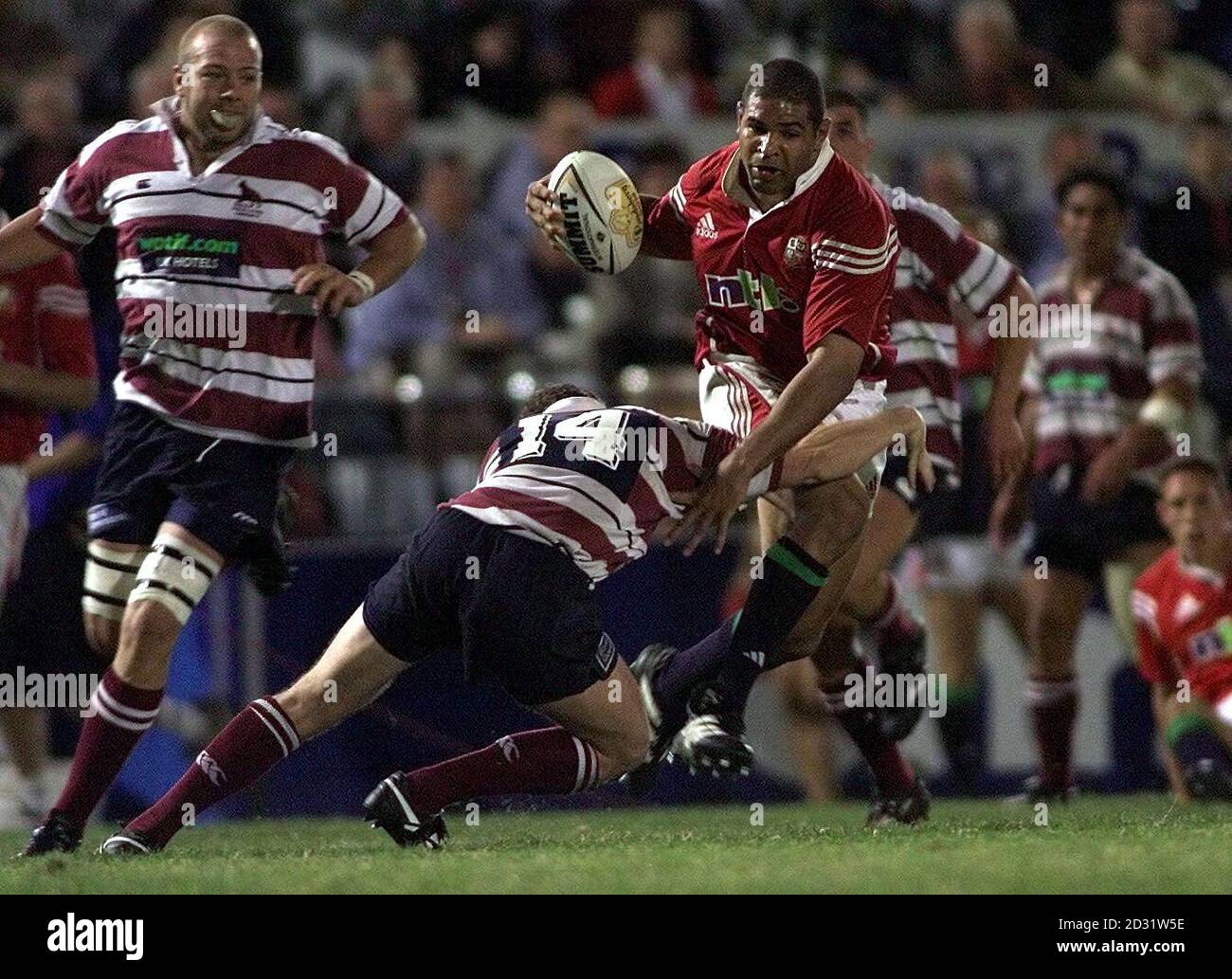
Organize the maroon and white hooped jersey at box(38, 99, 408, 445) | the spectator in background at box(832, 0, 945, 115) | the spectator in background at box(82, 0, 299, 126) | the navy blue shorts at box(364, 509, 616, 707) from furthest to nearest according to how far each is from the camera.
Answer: the spectator in background at box(832, 0, 945, 115) < the spectator in background at box(82, 0, 299, 126) < the maroon and white hooped jersey at box(38, 99, 408, 445) < the navy blue shorts at box(364, 509, 616, 707)

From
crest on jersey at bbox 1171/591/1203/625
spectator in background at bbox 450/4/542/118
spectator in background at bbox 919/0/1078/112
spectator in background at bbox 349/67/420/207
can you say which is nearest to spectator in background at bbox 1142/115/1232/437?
spectator in background at bbox 919/0/1078/112

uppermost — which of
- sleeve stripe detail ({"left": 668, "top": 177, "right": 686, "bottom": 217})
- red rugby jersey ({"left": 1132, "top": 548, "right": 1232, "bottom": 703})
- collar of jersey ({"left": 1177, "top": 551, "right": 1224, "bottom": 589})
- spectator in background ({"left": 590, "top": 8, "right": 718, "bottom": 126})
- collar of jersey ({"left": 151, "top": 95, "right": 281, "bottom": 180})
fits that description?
spectator in background ({"left": 590, "top": 8, "right": 718, "bottom": 126})

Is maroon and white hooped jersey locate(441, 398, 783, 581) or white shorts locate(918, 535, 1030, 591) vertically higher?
maroon and white hooped jersey locate(441, 398, 783, 581)

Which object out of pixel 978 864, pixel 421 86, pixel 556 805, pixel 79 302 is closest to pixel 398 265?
pixel 79 302

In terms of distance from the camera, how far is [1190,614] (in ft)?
34.7

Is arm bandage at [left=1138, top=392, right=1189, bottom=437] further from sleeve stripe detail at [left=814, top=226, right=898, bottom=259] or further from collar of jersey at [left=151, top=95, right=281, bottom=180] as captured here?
collar of jersey at [left=151, top=95, right=281, bottom=180]

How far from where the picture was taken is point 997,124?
14.1m

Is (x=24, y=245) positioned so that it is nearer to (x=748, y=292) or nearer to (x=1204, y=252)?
(x=748, y=292)

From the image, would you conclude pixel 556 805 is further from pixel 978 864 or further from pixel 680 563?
pixel 978 864

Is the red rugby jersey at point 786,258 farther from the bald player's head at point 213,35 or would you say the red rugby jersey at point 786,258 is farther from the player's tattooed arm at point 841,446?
the bald player's head at point 213,35

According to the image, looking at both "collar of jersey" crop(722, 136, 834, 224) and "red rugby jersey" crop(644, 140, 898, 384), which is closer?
"red rugby jersey" crop(644, 140, 898, 384)

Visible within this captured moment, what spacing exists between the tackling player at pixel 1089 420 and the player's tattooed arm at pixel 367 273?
3558 mm

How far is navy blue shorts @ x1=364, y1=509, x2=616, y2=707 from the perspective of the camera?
6691 millimetres

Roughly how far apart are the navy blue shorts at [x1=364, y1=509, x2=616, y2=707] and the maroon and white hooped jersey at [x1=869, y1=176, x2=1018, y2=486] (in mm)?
2290
